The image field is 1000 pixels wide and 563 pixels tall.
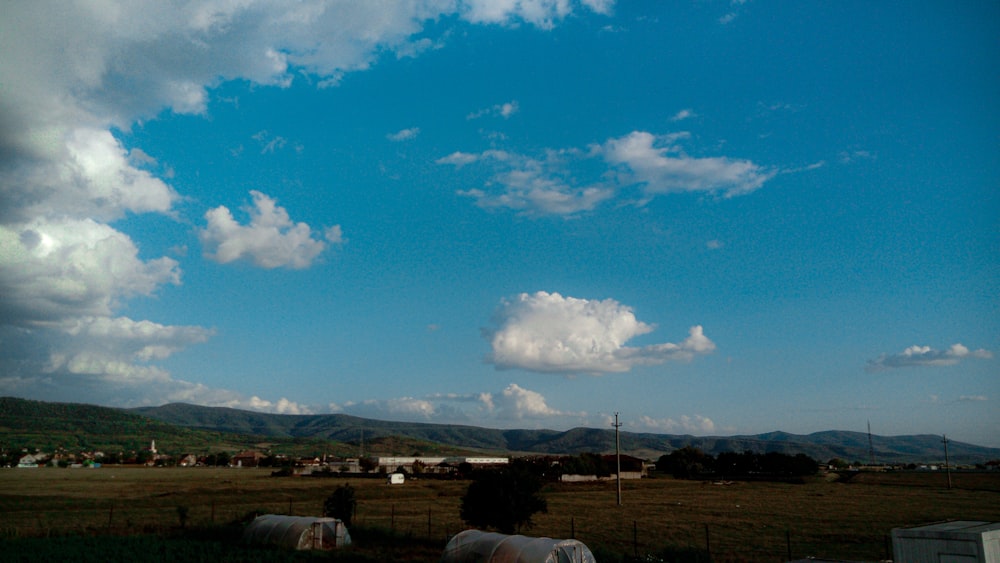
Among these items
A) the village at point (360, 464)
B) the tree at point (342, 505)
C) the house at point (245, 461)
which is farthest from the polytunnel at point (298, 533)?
the house at point (245, 461)

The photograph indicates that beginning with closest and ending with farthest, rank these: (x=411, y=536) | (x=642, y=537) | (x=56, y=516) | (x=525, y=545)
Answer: (x=525, y=545) < (x=411, y=536) < (x=642, y=537) < (x=56, y=516)

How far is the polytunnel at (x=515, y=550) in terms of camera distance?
22.2 metres

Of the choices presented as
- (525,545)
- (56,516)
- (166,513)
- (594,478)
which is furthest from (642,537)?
(594,478)

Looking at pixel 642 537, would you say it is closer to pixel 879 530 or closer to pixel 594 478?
pixel 879 530

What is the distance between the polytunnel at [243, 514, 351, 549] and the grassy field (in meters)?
1.41

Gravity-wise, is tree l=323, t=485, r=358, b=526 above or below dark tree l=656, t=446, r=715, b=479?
above

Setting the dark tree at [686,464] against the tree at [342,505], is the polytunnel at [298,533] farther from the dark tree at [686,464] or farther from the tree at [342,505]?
the dark tree at [686,464]

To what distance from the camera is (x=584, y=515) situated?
52281mm

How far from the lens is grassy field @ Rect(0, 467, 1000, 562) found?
33.6 metres

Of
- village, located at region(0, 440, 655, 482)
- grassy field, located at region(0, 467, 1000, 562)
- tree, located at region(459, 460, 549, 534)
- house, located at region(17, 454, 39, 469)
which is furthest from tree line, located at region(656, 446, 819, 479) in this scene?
house, located at region(17, 454, 39, 469)

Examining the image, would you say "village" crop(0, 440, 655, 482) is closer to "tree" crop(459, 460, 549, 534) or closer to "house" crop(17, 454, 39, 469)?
"house" crop(17, 454, 39, 469)

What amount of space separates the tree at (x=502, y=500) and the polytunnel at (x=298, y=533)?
21.6 feet

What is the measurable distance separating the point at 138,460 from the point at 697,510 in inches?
6309

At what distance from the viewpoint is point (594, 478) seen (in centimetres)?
11662
